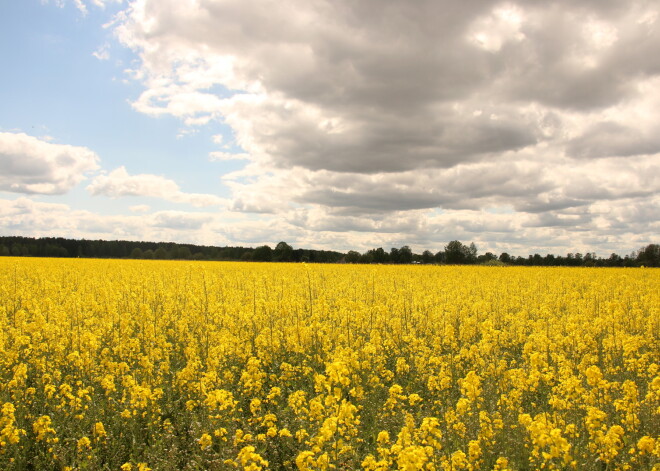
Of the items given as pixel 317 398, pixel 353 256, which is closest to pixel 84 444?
pixel 317 398

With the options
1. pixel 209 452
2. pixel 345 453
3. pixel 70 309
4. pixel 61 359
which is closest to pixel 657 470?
pixel 345 453

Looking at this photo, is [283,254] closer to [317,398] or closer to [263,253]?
[263,253]

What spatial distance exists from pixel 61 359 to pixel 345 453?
5.85m

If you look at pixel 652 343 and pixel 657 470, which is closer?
pixel 657 470

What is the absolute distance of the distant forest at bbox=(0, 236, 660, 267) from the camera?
54.5 metres

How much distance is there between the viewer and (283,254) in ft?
231

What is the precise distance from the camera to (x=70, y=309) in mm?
10734

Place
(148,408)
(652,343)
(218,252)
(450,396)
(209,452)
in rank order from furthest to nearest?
(218,252) → (652,343) → (450,396) → (148,408) → (209,452)

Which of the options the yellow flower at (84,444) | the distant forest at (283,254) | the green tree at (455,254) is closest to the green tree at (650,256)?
the distant forest at (283,254)

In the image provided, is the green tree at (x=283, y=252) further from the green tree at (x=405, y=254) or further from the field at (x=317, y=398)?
the field at (x=317, y=398)

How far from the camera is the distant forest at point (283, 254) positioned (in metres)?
54.5

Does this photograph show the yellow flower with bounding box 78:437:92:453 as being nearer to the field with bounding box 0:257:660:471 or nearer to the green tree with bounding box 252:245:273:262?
the field with bounding box 0:257:660:471

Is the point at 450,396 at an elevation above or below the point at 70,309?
below

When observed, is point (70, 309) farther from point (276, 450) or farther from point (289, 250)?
point (289, 250)
